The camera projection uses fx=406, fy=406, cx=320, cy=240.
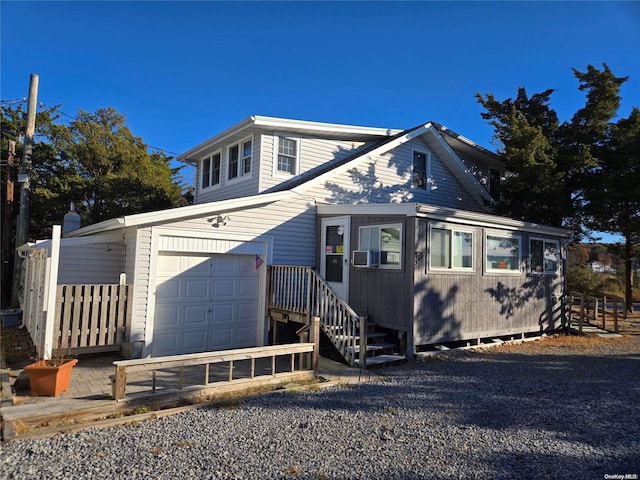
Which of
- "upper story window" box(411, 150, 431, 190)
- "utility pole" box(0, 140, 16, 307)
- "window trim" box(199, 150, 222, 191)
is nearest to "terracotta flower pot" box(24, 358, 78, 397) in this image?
"window trim" box(199, 150, 222, 191)

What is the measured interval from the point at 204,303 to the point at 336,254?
3.29 meters

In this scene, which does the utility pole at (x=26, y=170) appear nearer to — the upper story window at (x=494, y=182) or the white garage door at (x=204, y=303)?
the white garage door at (x=204, y=303)

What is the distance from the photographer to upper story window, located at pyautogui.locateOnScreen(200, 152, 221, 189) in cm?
1327

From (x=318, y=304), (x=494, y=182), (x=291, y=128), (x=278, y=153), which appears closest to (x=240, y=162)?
(x=278, y=153)

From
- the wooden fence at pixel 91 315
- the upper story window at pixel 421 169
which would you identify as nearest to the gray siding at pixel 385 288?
the upper story window at pixel 421 169

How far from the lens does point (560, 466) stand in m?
3.78

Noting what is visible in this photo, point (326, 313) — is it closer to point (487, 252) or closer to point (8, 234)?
point (487, 252)

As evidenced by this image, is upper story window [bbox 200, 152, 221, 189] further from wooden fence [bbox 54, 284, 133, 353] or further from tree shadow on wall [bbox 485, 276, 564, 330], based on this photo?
tree shadow on wall [bbox 485, 276, 564, 330]

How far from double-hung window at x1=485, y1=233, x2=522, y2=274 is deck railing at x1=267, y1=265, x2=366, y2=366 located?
379cm

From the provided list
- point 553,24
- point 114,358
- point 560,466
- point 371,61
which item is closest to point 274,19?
point 371,61

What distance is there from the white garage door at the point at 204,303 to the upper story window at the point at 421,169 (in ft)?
21.0

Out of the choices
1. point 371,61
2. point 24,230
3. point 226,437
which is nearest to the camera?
point 226,437

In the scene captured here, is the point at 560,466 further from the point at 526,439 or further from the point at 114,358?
the point at 114,358

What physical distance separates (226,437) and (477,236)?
24.0 feet
